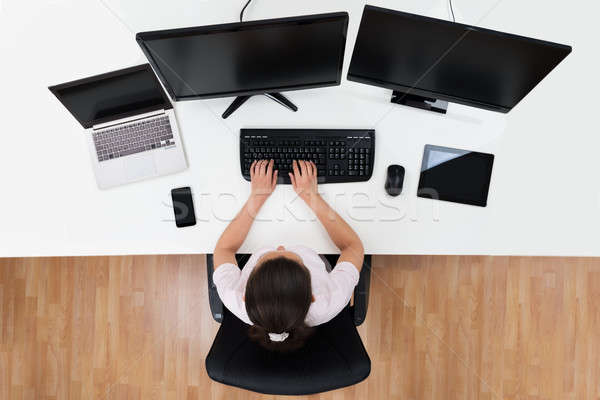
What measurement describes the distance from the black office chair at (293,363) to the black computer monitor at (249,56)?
2.52 ft

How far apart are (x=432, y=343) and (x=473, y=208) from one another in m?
0.92

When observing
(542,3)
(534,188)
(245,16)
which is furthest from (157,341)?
(542,3)

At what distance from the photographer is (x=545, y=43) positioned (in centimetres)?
90

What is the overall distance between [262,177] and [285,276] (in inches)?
13.8

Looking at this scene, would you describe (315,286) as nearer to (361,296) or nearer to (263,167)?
(361,296)

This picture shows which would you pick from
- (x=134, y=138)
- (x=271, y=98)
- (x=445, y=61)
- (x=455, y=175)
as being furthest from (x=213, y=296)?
(x=445, y=61)

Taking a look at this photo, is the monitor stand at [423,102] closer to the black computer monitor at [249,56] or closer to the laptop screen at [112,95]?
the black computer monitor at [249,56]

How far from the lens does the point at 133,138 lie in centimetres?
128

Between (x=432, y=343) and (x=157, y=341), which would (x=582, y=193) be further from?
(x=157, y=341)

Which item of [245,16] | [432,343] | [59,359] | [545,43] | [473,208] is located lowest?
[59,359]

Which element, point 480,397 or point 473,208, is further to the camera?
point 480,397

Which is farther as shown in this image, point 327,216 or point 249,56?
point 327,216

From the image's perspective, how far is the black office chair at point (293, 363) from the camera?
105 cm

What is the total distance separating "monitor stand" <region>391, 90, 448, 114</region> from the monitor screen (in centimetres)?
24
